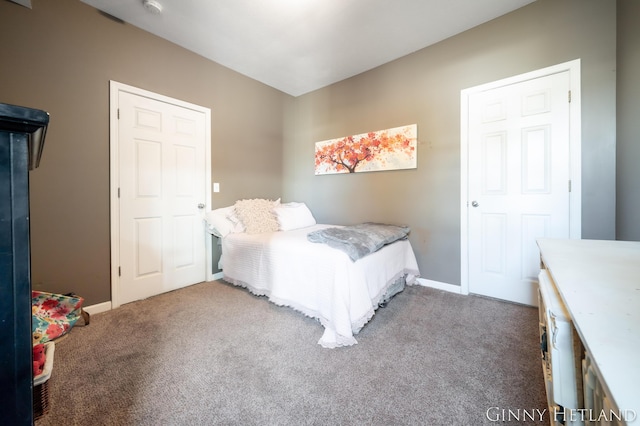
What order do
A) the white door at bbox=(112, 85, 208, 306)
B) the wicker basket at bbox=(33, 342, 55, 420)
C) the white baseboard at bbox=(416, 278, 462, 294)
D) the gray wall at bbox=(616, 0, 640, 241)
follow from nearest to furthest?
the wicker basket at bbox=(33, 342, 55, 420), the gray wall at bbox=(616, 0, 640, 241), the white door at bbox=(112, 85, 208, 306), the white baseboard at bbox=(416, 278, 462, 294)

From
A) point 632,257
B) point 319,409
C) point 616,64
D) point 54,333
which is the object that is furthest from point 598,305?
point 54,333

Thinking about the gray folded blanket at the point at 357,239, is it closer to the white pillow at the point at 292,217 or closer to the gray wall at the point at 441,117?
the gray wall at the point at 441,117

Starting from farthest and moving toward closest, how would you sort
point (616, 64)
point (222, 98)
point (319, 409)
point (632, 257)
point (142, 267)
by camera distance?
point (222, 98) < point (142, 267) < point (616, 64) < point (319, 409) < point (632, 257)

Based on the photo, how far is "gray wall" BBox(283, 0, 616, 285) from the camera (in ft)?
6.15

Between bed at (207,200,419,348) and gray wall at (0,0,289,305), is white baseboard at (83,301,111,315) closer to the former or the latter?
gray wall at (0,0,289,305)

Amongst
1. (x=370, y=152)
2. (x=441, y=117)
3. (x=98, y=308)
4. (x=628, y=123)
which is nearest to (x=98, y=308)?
(x=98, y=308)

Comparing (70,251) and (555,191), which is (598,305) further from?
(70,251)

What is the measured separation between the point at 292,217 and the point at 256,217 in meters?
0.47

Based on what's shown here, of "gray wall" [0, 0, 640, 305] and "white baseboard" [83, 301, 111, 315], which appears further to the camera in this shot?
"white baseboard" [83, 301, 111, 315]

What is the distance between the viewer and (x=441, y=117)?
101 inches

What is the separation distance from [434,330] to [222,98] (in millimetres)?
3360

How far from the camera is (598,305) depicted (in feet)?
1.86

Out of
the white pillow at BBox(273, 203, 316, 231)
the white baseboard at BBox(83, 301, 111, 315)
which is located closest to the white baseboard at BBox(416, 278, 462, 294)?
the white pillow at BBox(273, 203, 316, 231)

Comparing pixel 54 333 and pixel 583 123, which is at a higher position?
pixel 583 123
